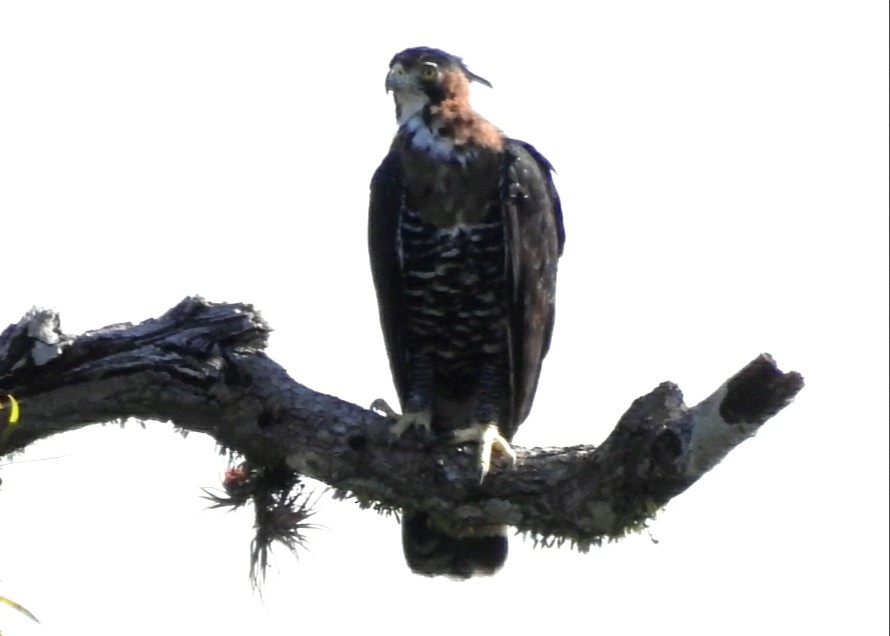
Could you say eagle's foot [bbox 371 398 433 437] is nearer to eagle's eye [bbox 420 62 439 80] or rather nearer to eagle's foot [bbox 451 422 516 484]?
eagle's foot [bbox 451 422 516 484]

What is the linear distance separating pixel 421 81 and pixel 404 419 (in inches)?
76.7

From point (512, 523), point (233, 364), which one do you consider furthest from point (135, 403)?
point (512, 523)

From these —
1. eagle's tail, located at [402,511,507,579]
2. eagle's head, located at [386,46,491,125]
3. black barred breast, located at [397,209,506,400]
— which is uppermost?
eagle's head, located at [386,46,491,125]

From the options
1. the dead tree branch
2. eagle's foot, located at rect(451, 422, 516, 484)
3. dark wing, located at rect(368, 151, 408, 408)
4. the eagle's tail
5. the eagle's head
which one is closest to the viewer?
the dead tree branch

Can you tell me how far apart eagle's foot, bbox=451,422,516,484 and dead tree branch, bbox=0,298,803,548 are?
46 millimetres

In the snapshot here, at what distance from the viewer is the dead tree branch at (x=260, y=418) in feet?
16.4

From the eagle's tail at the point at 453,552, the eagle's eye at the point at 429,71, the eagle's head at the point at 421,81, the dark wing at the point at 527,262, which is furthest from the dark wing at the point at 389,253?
the eagle's tail at the point at 453,552

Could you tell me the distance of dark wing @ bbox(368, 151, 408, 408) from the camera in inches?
257

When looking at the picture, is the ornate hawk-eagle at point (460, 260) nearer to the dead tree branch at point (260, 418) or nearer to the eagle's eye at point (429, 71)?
the eagle's eye at point (429, 71)

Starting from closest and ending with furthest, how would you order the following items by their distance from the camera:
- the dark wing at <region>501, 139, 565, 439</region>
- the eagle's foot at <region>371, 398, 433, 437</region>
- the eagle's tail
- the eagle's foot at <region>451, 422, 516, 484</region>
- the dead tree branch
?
the dead tree branch < the eagle's foot at <region>451, 422, 516, 484</region> < the eagle's foot at <region>371, 398, 433, 437</region> < the eagle's tail < the dark wing at <region>501, 139, 565, 439</region>

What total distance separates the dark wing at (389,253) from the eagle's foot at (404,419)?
0.47 metres

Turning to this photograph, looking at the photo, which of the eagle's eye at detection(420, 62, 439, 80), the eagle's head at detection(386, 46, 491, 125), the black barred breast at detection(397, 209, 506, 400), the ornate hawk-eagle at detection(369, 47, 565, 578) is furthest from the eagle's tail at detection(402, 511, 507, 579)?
the eagle's eye at detection(420, 62, 439, 80)

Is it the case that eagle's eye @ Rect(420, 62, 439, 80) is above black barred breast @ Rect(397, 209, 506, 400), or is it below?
above

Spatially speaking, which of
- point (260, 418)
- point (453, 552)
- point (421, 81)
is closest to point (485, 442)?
point (453, 552)
